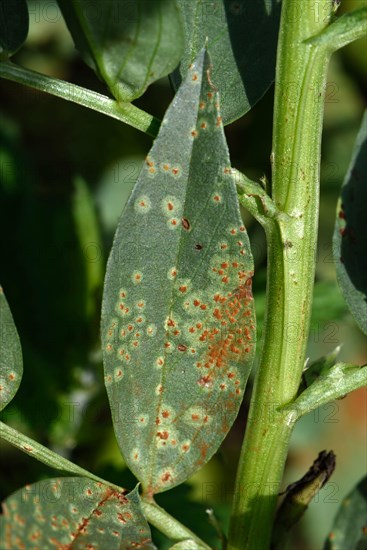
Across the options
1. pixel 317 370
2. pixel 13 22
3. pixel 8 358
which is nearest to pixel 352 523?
pixel 317 370

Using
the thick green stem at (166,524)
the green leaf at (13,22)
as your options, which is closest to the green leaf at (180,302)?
the thick green stem at (166,524)

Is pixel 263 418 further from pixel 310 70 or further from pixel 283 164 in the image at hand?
pixel 310 70

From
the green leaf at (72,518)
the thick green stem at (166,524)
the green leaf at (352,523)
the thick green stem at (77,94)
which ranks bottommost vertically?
the green leaf at (352,523)

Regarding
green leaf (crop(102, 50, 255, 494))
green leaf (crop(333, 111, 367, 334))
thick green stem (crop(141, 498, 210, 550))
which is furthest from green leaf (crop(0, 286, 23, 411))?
green leaf (crop(333, 111, 367, 334))

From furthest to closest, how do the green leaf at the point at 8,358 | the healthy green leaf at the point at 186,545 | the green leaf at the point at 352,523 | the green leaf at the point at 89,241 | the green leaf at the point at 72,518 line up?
the green leaf at the point at 89,241, the green leaf at the point at 352,523, the healthy green leaf at the point at 186,545, the green leaf at the point at 8,358, the green leaf at the point at 72,518

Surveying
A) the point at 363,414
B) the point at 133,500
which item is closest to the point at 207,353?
the point at 133,500

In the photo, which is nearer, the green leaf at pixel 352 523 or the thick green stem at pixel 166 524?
the thick green stem at pixel 166 524

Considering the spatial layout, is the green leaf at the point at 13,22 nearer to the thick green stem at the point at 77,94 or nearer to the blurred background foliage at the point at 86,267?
the thick green stem at the point at 77,94

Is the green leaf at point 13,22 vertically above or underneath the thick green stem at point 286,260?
above
